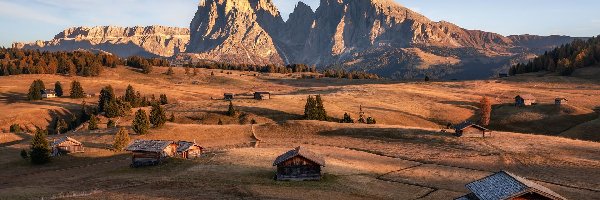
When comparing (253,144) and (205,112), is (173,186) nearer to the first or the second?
(253,144)

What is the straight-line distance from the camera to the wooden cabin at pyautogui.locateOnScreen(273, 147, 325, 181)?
1977 inches

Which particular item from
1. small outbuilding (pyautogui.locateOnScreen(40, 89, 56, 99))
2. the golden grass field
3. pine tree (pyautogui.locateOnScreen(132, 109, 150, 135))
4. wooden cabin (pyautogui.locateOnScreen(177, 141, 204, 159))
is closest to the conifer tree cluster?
the golden grass field

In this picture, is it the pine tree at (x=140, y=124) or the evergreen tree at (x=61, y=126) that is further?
the evergreen tree at (x=61, y=126)

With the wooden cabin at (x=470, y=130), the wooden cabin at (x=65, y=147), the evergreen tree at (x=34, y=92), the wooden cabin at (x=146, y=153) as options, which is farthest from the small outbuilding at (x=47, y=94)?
the wooden cabin at (x=470, y=130)

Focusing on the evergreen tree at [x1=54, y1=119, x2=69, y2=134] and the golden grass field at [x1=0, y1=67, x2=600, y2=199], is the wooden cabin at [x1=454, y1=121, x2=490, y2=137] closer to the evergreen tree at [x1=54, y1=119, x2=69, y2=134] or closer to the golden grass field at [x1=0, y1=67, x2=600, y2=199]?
the golden grass field at [x1=0, y1=67, x2=600, y2=199]

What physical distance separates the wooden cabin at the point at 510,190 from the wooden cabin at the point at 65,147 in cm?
5930

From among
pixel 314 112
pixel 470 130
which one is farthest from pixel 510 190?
pixel 314 112

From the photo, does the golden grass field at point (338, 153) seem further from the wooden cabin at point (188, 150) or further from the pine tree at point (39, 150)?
the wooden cabin at point (188, 150)

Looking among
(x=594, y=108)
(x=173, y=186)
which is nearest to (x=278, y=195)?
(x=173, y=186)

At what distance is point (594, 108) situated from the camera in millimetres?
116688

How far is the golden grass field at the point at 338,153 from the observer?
45.6 metres

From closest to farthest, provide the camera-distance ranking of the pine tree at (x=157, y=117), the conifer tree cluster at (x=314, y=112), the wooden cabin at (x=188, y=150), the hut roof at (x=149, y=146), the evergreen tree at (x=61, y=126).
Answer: the hut roof at (x=149, y=146) → the wooden cabin at (x=188, y=150) → the pine tree at (x=157, y=117) → the conifer tree cluster at (x=314, y=112) → the evergreen tree at (x=61, y=126)

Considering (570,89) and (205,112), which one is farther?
(570,89)

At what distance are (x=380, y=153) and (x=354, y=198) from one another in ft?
95.5
